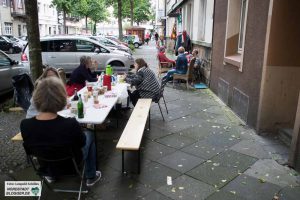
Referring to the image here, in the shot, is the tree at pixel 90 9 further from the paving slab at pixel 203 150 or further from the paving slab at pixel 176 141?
the paving slab at pixel 203 150

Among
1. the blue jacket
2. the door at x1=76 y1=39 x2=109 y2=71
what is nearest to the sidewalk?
the blue jacket

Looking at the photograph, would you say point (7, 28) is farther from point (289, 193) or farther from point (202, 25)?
point (289, 193)

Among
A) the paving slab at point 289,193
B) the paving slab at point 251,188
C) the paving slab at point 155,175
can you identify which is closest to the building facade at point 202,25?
the paving slab at point 155,175

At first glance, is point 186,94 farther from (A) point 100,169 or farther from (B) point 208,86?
(A) point 100,169

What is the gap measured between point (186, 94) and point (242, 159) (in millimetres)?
4854

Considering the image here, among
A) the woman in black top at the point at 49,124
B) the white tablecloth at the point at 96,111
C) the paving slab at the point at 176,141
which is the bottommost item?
the paving slab at the point at 176,141

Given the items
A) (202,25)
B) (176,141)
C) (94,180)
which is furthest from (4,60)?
(202,25)

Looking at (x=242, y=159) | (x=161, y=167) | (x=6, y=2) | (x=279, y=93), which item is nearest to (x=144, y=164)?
(x=161, y=167)

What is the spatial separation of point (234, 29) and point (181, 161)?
15.3 feet

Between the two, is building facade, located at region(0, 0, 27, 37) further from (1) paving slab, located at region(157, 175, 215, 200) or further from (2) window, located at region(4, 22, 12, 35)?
(1) paving slab, located at region(157, 175, 215, 200)

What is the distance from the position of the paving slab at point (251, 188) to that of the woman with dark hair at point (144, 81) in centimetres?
292

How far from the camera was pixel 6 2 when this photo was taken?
3669cm

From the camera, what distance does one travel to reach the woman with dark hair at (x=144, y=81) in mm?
6297

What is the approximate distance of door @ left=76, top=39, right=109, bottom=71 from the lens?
11336 millimetres
